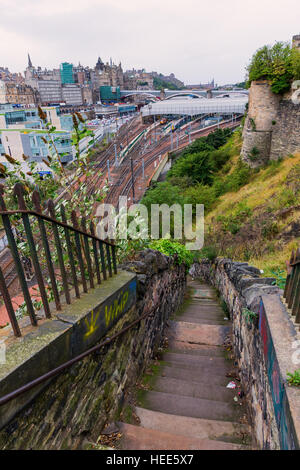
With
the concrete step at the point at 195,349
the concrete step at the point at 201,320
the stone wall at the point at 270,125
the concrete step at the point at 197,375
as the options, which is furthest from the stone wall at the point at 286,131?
the concrete step at the point at 197,375

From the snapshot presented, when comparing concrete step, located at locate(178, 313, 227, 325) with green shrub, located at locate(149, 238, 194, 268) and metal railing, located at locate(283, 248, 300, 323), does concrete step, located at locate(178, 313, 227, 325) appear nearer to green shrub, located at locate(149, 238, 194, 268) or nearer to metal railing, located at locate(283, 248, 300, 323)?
green shrub, located at locate(149, 238, 194, 268)

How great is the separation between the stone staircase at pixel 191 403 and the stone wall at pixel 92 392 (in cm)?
28

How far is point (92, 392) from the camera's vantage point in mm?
2521

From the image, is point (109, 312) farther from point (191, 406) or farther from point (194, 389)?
point (194, 389)

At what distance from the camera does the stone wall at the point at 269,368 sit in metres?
1.73

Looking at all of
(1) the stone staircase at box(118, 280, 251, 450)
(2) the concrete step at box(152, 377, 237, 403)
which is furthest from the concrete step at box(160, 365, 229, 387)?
(2) the concrete step at box(152, 377, 237, 403)

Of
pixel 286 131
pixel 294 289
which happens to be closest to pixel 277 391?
pixel 294 289

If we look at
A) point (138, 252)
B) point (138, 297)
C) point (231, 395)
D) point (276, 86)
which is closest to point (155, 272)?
point (138, 252)

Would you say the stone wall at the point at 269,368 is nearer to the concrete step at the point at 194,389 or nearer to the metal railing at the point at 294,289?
the metal railing at the point at 294,289

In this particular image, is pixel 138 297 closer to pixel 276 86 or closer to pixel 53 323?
pixel 53 323

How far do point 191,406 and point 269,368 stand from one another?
137cm

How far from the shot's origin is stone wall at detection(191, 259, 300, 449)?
1.73m

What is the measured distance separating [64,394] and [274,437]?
5.04 ft

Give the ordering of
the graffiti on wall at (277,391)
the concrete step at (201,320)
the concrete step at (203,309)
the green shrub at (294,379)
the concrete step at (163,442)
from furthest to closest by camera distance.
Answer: the concrete step at (203,309) → the concrete step at (201,320) → the concrete step at (163,442) → the green shrub at (294,379) → the graffiti on wall at (277,391)
